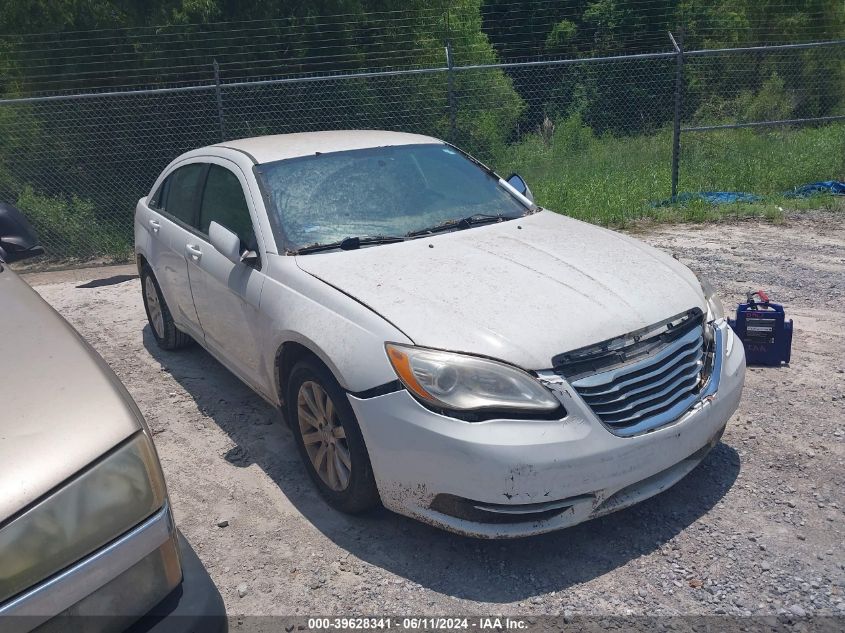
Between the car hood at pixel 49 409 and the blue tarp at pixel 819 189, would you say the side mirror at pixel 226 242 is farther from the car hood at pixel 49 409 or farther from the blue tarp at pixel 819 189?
the blue tarp at pixel 819 189

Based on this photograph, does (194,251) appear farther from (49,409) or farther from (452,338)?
(49,409)

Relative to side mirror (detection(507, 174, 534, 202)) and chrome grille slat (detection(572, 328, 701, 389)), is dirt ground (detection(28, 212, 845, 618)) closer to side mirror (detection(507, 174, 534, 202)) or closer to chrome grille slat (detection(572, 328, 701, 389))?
chrome grille slat (detection(572, 328, 701, 389))

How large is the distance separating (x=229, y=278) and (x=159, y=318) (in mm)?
1896

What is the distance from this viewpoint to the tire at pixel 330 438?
A: 331 cm

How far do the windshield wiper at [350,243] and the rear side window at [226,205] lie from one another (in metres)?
0.34

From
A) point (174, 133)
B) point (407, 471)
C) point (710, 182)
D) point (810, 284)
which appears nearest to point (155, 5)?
point (174, 133)

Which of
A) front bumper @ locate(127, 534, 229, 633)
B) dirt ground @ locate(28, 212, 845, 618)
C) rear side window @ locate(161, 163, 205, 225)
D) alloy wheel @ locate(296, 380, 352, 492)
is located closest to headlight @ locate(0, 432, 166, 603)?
front bumper @ locate(127, 534, 229, 633)

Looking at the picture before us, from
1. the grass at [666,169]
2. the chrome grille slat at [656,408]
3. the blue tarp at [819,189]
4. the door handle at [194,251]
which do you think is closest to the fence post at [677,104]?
the grass at [666,169]

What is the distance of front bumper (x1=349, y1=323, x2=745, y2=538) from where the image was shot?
2926 mm

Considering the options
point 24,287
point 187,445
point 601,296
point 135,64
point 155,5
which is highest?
point 155,5

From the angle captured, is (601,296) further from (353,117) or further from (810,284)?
(353,117)

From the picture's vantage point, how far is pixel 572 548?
3.29m

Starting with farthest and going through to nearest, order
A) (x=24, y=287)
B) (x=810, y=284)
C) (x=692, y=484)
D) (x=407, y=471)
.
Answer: (x=810, y=284) < (x=692, y=484) < (x=407, y=471) < (x=24, y=287)

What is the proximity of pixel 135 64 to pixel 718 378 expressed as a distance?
10129mm
